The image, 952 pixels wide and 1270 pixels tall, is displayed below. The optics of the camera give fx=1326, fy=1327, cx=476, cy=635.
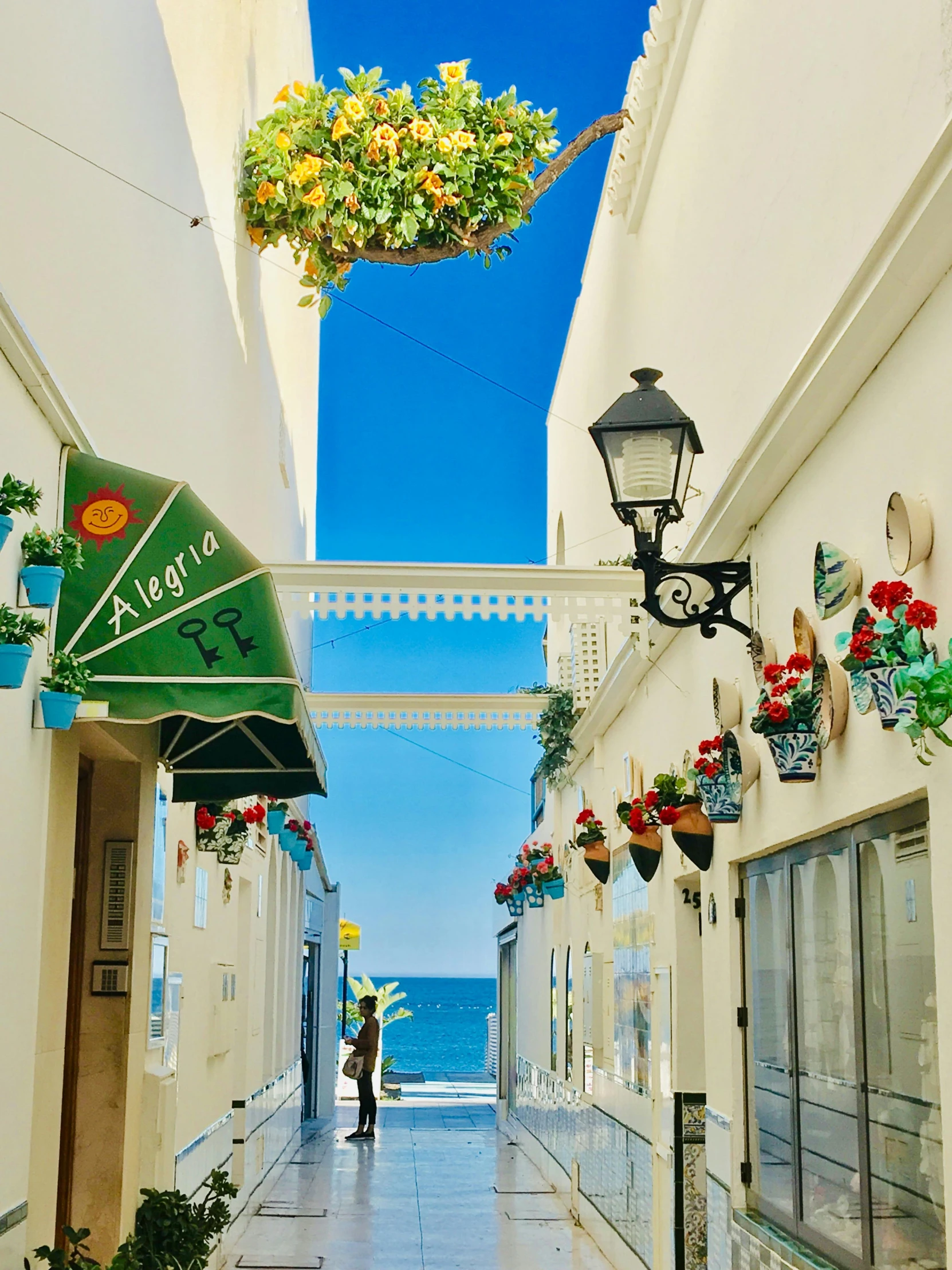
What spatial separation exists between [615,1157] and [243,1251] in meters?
2.75

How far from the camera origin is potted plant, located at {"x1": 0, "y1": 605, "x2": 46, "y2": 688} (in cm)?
361

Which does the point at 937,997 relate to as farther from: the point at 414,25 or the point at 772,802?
the point at 414,25

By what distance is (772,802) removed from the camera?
5.52 metres

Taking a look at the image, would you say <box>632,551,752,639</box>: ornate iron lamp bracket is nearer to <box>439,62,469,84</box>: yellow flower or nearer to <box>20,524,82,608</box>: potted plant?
<box>20,524,82,608</box>: potted plant

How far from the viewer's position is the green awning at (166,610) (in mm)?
4500

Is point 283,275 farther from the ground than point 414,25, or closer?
closer

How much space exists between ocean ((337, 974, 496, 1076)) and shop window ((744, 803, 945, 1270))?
34247 millimetres

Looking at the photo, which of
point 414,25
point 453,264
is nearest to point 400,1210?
point 414,25

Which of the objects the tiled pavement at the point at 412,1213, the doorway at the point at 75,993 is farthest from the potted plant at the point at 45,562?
the tiled pavement at the point at 412,1213

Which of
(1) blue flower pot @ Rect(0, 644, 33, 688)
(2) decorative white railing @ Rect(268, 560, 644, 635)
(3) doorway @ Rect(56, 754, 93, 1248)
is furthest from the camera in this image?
(2) decorative white railing @ Rect(268, 560, 644, 635)

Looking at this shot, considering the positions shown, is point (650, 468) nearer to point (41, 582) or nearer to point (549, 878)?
point (41, 582)

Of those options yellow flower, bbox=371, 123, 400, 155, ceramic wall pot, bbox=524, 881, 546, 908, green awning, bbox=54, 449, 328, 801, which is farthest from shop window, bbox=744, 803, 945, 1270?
ceramic wall pot, bbox=524, 881, 546, 908

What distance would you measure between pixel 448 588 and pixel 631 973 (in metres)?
3.12

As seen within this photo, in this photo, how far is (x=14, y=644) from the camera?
11.9ft
